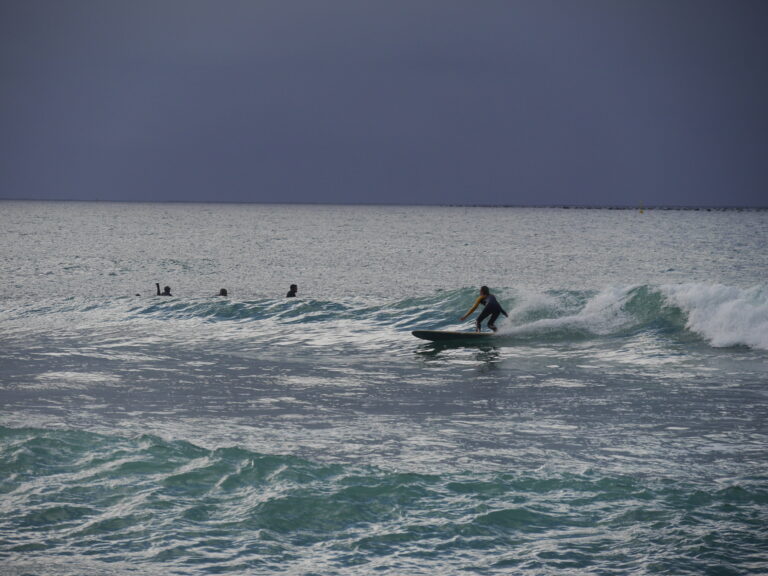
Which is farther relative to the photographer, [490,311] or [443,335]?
[490,311]

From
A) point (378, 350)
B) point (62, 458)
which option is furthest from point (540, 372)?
point (62, 458)

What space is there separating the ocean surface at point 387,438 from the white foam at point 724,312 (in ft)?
0.31

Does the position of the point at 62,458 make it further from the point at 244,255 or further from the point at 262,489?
the point at 244,255

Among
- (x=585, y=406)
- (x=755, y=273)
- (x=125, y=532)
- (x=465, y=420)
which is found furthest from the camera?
(x=755, y=273)

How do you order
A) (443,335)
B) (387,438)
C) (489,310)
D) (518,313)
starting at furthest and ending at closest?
1. (518,313)
2. (489,310)
3. (443,335)
4. (387,438)

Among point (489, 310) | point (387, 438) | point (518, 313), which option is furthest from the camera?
point (518, 313)

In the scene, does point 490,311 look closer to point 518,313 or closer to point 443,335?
point 443,335

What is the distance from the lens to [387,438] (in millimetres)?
13102

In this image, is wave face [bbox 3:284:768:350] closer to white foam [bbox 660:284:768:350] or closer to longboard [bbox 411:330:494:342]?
white foam [bbox 660:284:768:350]

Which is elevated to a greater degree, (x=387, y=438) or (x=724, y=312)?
(x=724, y=312)

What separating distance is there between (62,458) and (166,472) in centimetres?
179

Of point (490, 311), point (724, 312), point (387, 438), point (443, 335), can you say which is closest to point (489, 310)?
point (490, 311)

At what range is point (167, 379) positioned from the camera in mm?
18156

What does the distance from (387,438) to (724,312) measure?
16.6m
